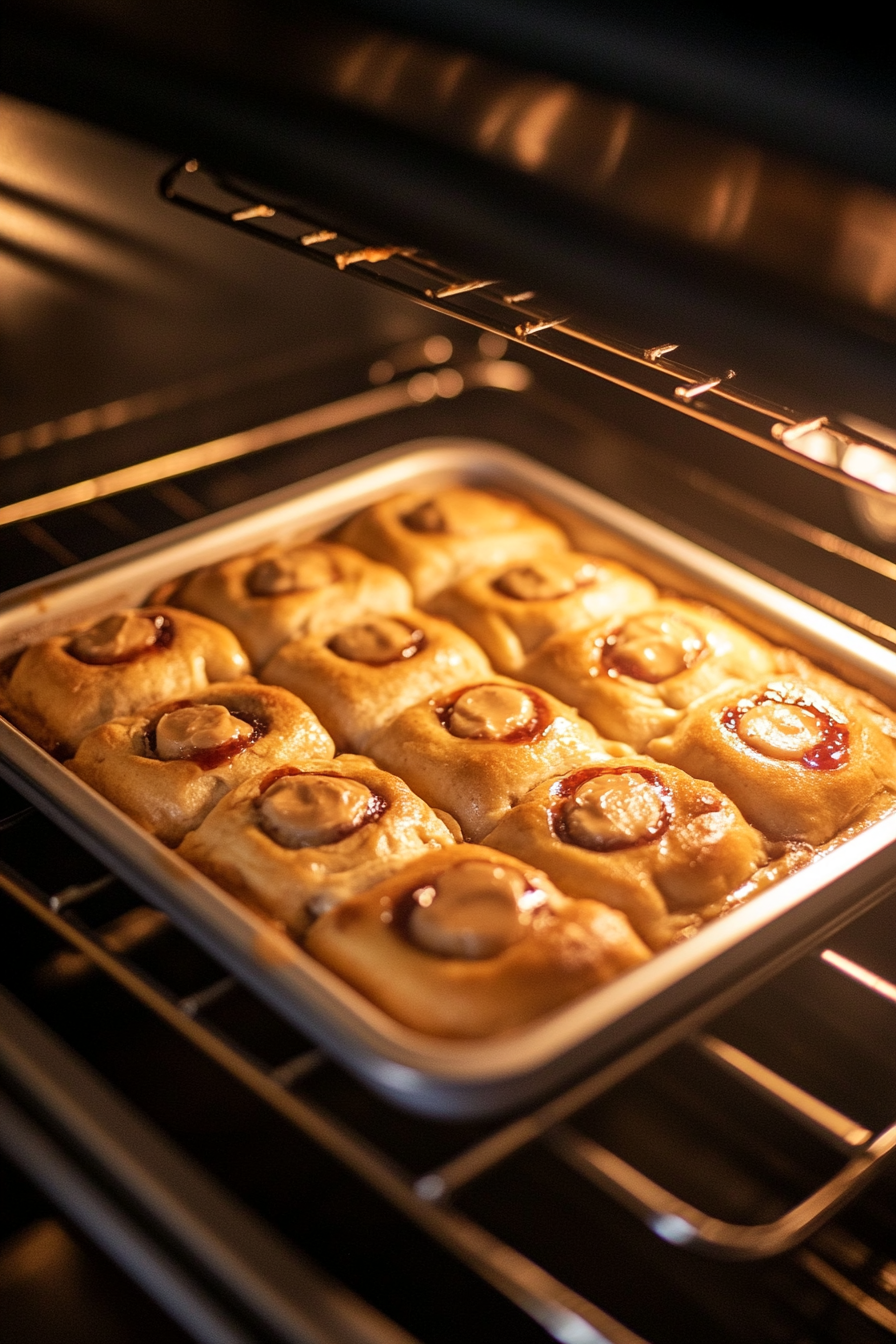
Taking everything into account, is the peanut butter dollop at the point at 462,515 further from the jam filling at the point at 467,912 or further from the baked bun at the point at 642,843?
→ the jam filling at the point at 467,912

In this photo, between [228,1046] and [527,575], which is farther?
[527,575]

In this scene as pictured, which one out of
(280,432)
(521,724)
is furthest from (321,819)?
(280,432)

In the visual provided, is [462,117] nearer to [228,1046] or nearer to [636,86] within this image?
[636,86]

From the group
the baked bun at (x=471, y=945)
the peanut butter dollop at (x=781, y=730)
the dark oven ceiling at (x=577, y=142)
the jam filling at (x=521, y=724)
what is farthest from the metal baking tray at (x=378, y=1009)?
the dark oven ceiling at (x=577, y=142)

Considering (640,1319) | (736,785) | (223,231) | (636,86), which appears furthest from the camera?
(223,231)

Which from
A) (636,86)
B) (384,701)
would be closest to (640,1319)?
(384,701)

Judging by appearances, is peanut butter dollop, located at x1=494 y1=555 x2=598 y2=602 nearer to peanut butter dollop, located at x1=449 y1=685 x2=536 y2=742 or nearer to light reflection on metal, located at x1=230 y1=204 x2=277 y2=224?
peanut butter dollop, located at x1=449 y1=685 x2=536 y2=742
